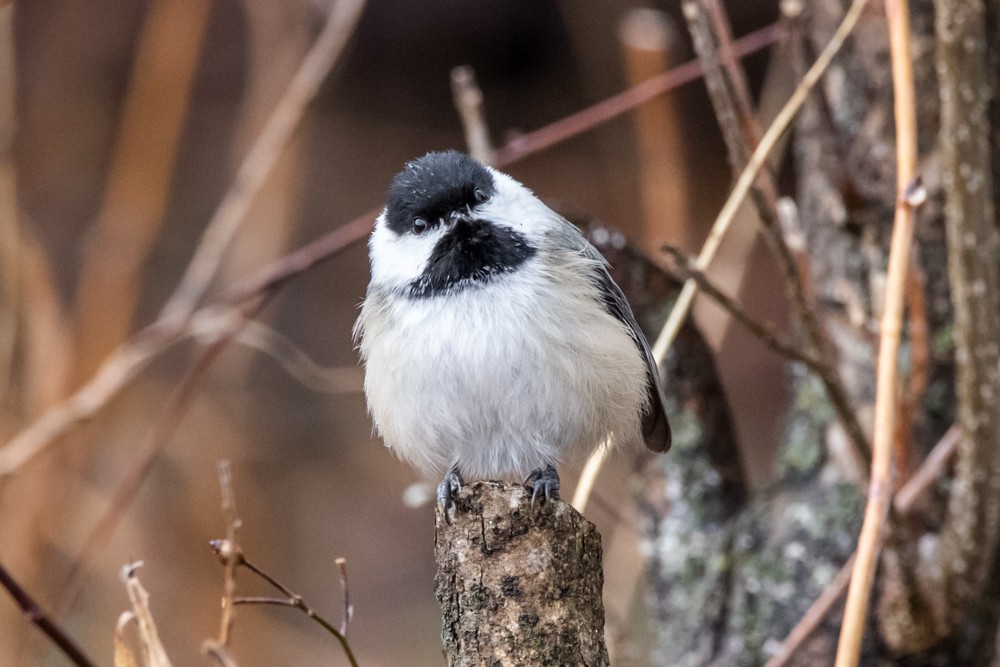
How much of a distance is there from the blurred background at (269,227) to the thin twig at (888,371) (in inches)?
54.6

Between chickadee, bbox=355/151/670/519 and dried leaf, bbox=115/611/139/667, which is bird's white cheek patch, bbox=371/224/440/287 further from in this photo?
dried leaf, bbox=115/611/139/667

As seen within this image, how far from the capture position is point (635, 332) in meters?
2.01

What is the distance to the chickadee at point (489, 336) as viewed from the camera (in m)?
1.72

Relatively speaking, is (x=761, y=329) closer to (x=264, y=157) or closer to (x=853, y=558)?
(x=853, y=558)

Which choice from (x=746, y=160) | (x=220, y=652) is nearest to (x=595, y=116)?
(x=746, y=160)

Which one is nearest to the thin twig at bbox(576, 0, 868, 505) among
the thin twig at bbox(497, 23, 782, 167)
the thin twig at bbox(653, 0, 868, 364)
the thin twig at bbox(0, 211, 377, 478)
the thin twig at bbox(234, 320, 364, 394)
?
the thin twig at bbox(653, 0, 868, 364)

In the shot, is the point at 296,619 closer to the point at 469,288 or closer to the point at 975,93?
the point at 469,288

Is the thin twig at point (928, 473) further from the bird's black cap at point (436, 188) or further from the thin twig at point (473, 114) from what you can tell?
the thin twig at point (473, 114)

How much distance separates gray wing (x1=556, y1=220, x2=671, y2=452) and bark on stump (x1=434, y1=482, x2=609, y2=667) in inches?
28.0

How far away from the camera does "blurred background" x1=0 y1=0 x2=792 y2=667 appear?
3357mm

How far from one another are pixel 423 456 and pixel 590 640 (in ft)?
Answer: 2.70

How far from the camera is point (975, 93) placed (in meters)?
1.60

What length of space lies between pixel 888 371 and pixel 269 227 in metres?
2.95

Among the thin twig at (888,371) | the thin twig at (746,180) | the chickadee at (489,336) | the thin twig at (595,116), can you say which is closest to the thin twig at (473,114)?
the thin twig at (595,116)
